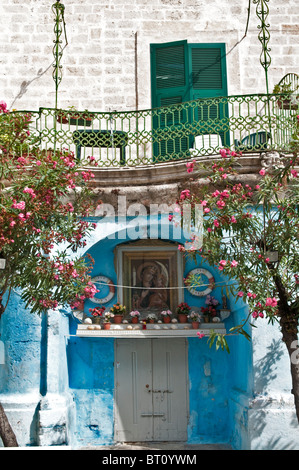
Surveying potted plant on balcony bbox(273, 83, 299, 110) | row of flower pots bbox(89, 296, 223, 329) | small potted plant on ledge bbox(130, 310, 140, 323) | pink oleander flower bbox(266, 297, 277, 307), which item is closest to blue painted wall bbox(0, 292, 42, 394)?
row of flower pots bbox(89, 296, 223, 329)

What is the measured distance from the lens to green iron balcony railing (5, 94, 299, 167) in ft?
32.5

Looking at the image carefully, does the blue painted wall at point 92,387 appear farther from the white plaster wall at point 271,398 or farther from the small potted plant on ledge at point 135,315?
the white plaster wall at point 271,398

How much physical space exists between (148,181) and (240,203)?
3009 mm

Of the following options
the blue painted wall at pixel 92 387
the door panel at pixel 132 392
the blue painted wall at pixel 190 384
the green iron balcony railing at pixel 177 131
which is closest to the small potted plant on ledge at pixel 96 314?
the blue painted wall at pixel 190 384

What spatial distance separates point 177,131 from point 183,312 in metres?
2.97

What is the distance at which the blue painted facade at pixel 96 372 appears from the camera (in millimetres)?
9656

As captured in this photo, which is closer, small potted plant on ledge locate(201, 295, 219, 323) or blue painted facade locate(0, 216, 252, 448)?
blue painted facade locate(0, 216, 252, 448)

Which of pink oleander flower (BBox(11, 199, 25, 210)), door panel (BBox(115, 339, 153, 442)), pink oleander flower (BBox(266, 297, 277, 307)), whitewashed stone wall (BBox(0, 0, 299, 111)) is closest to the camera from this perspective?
pink oleander flower (BBox(266, 297, 277, 307))

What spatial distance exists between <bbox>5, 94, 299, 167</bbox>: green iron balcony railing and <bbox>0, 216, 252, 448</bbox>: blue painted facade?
1.52m

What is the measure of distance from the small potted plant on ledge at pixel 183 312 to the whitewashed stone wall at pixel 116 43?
3.55 meters

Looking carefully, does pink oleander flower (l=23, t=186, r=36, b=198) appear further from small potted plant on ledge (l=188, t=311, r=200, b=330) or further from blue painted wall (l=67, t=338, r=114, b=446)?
small potted plant on ledge (l=188, t=311, r=200, b=330)

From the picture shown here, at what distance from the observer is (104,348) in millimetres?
11070

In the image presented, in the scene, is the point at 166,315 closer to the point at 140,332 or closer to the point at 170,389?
the point at 140,332

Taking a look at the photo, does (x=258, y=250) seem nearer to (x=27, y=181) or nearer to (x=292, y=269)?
(x=292, y=269)
